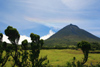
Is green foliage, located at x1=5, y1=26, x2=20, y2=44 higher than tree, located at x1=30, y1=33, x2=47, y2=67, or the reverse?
green foliage, located at x1=5, y1=26, x2=20, y2=44

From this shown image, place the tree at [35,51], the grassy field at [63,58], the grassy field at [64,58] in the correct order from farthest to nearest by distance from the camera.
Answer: the grassy field at [64,58] < the grassy field at [63,58] < the tree at [35,51]

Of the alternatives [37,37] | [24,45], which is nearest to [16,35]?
[24,45]

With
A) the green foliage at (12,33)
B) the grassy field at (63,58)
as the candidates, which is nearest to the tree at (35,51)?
the green foliage at (12,33)

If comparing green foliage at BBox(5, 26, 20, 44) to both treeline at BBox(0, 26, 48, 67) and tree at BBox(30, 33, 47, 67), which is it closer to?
treeline at BBox(0, 26, 48, 67)

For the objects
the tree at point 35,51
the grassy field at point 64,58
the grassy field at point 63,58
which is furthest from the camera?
the grassy field at point 64,58

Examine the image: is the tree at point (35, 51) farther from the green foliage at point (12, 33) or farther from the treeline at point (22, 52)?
the green foliage at point (12, 33)

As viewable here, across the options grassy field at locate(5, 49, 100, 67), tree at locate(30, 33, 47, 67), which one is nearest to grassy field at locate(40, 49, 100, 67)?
grassy field at locate(5, 49, 100, 67)

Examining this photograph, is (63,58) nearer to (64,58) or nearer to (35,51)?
(64,58)

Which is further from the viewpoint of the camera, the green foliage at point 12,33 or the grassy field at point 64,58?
the grassy field at point 64,58

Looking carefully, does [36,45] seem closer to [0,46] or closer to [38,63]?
[38,63]

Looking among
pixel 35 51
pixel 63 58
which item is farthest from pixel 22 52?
pixel 63 58

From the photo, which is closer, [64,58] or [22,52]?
[22,52]

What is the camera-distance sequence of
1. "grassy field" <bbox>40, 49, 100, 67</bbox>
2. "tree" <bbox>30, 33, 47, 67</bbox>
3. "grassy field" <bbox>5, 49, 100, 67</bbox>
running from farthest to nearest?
"grassy field" <bbox>40, 49, 100, 67</bbox> < "grassy field" <bbox>5, 49, 100, 67</bbox> < "tree" <bbox>30, 33, 47, 67</bbox>

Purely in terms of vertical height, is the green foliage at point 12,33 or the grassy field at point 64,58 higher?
the green foliage at point 12,33
